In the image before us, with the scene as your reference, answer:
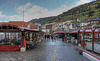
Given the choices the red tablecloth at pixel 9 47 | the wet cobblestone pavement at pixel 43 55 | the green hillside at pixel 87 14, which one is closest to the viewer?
Answer: the wet cobblestone pavement at pixel 43 55

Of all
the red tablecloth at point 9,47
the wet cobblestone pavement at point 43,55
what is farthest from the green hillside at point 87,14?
the red tablecloth at point 9,47

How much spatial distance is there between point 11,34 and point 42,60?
956 cm

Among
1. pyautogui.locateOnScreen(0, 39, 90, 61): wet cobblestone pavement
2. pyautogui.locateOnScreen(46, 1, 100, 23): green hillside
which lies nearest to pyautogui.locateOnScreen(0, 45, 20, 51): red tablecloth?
pyautogui.locateOnScreen(0, 39, 90, 61): wet cobblestone pavement

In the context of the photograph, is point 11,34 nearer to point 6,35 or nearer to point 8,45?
point 6,35

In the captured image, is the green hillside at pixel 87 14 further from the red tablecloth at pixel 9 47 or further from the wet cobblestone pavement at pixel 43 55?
the red tablecloth at pixel 9 47

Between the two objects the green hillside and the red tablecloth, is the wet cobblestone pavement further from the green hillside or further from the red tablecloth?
the green hillside

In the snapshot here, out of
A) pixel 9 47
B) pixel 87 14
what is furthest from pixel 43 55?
pixel 87 14

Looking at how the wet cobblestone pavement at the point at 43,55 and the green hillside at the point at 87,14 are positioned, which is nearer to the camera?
the wet cobblestone pavement at the point at 43,55

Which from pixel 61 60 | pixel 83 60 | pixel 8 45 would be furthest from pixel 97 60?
pixel 8 45

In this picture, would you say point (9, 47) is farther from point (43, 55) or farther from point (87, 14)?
point (87, 14)

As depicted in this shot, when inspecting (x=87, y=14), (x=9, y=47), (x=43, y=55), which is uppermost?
(x=87, y=14)

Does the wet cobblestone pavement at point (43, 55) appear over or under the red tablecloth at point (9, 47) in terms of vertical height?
under

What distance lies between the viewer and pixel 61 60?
273 inches

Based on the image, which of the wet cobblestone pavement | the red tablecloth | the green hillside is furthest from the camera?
the green hillside
